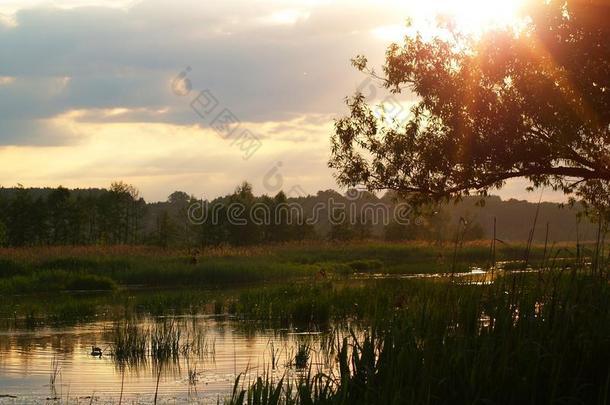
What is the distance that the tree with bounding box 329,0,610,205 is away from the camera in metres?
17.8

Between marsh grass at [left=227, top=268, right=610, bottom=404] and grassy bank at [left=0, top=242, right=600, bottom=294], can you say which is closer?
marsh grass at [left=227, top=268, right=610, bottom=404]

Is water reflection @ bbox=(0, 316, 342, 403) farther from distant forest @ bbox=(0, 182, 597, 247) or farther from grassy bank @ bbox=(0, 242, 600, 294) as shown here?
distant forest @ bbox=(0, 182, 597, 247)

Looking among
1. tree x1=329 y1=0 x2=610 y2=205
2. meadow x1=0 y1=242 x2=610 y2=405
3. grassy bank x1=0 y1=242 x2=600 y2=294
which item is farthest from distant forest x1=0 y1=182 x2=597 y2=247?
tree x1=329 y1=0 x2=610 y2=205

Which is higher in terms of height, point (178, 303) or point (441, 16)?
point (441, 16)

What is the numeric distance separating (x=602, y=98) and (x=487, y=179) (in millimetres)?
3543

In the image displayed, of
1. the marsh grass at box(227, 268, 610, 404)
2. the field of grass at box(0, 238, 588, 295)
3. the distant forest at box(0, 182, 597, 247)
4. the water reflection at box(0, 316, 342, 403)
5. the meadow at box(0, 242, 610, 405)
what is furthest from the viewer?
the distant forest at box(0, 182, 597, 247)

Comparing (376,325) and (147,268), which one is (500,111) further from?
(147,268)

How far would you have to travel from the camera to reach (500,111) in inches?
758

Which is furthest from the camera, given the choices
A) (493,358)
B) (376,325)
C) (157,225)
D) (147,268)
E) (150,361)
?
(157,225)

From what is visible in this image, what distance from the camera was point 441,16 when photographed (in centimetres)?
2167

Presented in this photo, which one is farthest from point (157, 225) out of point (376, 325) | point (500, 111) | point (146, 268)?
point (376, 325)

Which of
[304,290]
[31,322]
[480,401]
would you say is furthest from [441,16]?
[480,401]

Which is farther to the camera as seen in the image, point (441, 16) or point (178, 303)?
point (178, 303)

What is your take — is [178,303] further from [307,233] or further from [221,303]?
[307,233]
